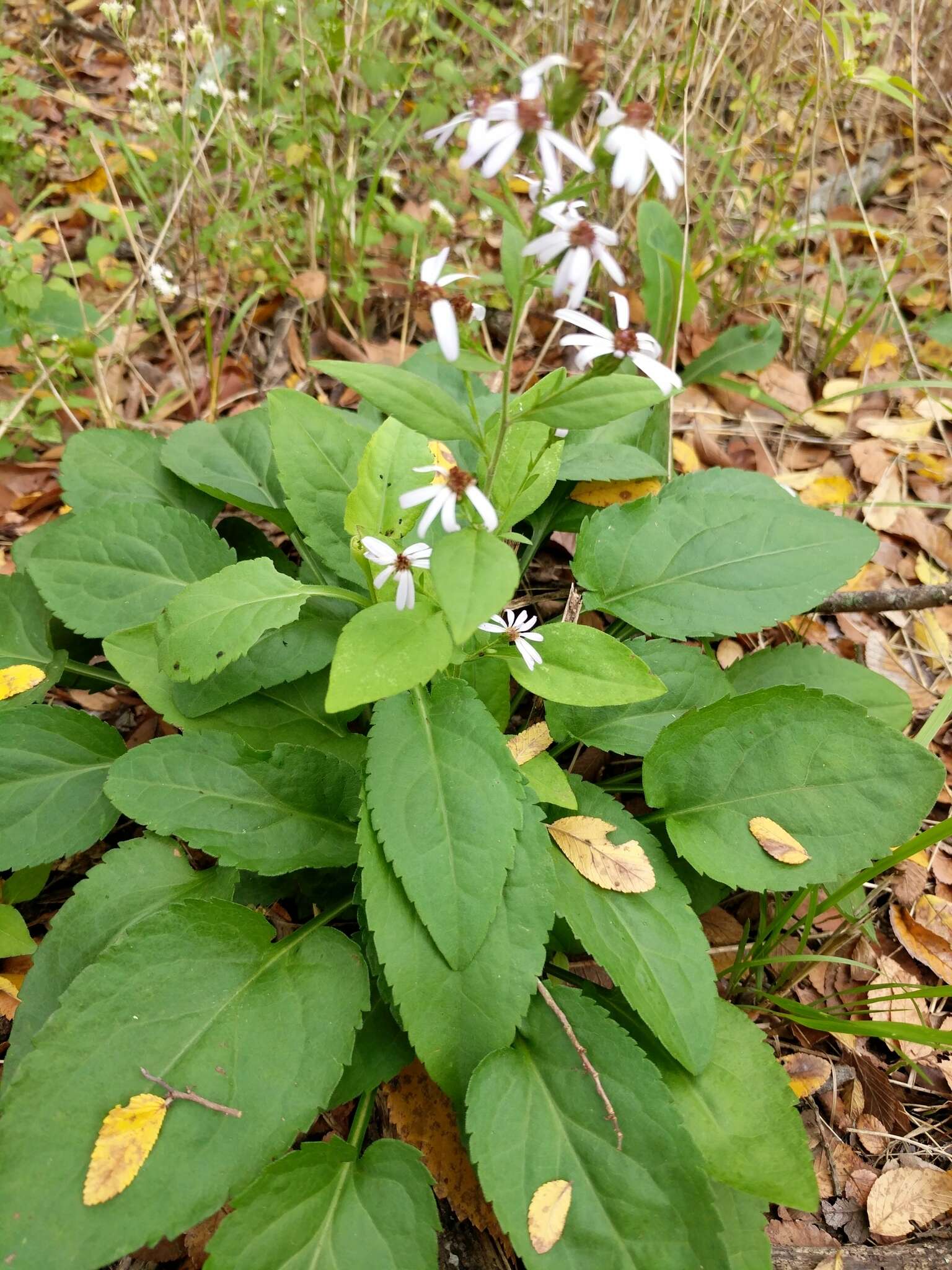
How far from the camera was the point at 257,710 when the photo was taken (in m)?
2.43

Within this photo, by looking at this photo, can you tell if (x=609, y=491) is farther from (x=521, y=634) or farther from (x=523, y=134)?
(x=523, y=134)

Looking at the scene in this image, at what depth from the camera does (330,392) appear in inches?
146

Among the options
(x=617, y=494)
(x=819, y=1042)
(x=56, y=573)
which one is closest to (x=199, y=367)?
(x=56, y=573)

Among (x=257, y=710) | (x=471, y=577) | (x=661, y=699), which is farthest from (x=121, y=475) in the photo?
(x=661, y=699)

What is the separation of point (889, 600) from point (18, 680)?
2682 mm

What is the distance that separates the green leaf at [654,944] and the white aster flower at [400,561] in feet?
2.70

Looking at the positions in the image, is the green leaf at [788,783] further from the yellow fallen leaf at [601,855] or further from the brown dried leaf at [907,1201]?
the brown dried leaf at [907,1201]

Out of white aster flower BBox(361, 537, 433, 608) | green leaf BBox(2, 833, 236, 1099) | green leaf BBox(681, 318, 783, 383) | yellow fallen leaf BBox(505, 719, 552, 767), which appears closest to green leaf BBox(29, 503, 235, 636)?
green leaf BBox(2, 833, 236, 1099)

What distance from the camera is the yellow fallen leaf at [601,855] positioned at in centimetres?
212

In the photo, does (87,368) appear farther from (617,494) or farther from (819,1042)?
(819,1042)

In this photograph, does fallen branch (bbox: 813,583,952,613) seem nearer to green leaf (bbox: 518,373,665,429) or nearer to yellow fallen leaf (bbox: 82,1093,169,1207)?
green leaf (bbox: 518,373,665,429)

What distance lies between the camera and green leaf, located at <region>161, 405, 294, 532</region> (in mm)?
2732

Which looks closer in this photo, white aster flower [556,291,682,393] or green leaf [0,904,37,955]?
white aster flower [556,291,682,393]

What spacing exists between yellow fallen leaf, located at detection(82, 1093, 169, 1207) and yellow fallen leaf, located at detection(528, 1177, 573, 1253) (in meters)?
0.79
